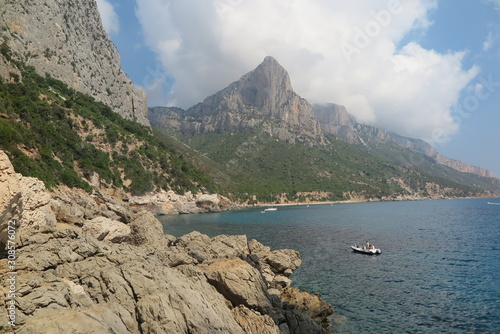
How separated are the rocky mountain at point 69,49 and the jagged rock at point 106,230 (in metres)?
56.2

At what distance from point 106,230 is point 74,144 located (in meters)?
58.1

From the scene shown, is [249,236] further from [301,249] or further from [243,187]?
[243,187]

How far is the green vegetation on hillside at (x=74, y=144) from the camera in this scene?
4616cm

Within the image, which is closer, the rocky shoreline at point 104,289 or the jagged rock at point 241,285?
the rocky shoreline at point 104,289

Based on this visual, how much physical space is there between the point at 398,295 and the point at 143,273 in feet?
76.8

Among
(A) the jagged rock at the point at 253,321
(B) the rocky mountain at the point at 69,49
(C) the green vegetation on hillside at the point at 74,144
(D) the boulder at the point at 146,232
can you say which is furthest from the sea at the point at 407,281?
(B) the rocky mountain at the point at 69,49

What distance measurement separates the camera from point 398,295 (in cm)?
2562

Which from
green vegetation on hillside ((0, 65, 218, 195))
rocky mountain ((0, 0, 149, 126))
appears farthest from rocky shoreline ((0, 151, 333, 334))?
rocky mountain ((0, 0, 149, 126))

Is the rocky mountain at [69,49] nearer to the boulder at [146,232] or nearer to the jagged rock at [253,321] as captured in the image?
the boulder at [146,232]

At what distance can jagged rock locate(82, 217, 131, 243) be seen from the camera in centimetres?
2348

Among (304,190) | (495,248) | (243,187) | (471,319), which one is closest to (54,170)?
(471,319)

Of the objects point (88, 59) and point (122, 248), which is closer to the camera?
point (122, 248)

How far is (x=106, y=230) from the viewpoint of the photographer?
24406mm

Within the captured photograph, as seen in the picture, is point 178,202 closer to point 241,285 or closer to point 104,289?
point 241,285
